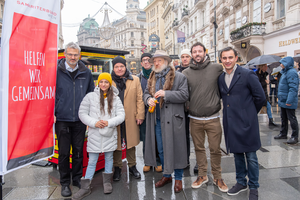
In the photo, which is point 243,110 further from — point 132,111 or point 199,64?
point 132,111

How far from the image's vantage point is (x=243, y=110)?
285 cm

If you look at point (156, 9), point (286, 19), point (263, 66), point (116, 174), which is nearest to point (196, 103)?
point (116, 174)

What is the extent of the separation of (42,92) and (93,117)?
823 millimetres

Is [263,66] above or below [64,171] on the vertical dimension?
above

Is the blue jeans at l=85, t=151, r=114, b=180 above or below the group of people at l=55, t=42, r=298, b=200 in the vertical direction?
below

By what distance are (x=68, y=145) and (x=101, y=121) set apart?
2.26ft

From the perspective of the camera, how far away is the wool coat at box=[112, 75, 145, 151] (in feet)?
11.6

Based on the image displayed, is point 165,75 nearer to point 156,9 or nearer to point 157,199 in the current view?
point 157,199

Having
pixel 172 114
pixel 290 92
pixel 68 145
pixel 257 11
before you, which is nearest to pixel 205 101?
pixel 172 114

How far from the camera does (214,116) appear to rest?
10.3ft

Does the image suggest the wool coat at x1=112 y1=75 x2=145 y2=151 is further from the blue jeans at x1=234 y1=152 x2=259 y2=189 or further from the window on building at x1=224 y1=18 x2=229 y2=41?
the window on building at x1=224 y1=18 x2=229 y2=41

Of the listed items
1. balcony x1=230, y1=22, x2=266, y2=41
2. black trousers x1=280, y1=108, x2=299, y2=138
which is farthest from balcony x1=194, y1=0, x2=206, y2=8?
black trousers x1=280, y1=108, x2=299, y2=138

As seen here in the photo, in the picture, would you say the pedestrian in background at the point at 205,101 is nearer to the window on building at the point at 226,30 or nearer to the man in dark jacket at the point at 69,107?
the man in dark jacket at the point at 69,107

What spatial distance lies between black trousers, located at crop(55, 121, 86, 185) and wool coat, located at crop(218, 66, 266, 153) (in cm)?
228
